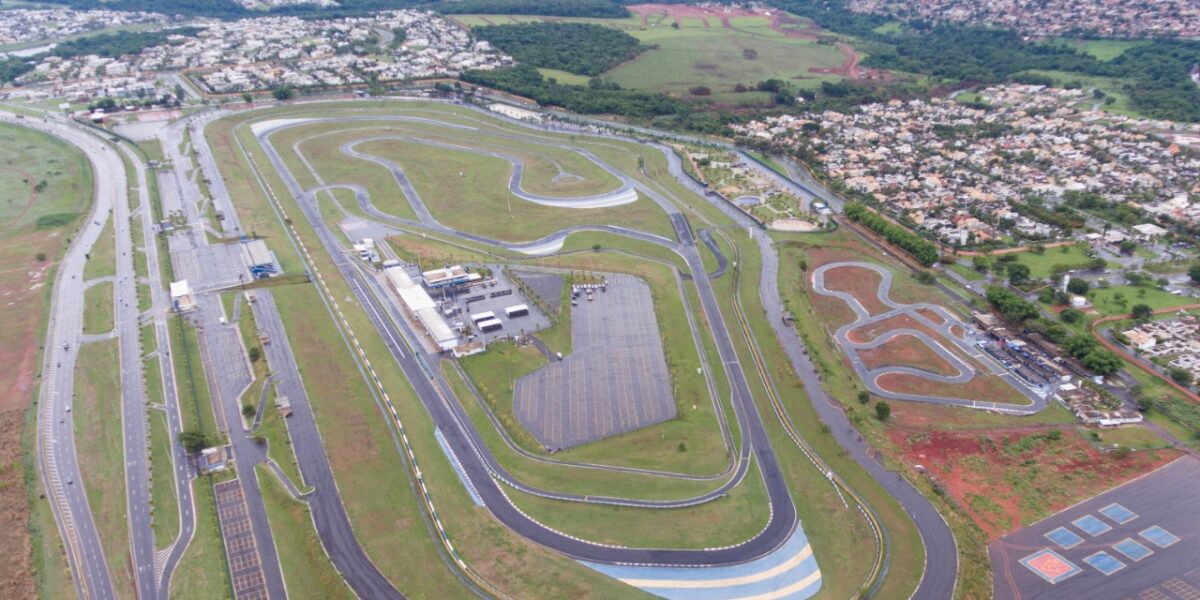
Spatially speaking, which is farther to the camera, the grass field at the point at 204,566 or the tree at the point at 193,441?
the tree at the point at 193,441

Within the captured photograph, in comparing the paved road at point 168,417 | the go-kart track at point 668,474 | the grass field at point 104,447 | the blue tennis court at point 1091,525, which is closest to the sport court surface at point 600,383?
the go-kart track at point 668,474

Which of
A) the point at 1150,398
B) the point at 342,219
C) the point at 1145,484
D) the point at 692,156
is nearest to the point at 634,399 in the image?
the point at 1145,484

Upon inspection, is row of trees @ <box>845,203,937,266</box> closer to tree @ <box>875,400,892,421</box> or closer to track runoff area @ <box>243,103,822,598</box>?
track runoff area @ <box>243,103,822,598</box>

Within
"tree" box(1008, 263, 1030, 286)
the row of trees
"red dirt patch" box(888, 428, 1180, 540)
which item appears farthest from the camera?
the row of trees

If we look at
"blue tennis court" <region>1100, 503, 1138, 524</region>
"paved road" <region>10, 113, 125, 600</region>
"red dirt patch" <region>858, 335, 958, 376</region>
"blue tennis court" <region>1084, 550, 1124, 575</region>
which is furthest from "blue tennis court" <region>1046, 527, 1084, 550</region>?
"paved road" <region>10, 113, 125, 600</region>

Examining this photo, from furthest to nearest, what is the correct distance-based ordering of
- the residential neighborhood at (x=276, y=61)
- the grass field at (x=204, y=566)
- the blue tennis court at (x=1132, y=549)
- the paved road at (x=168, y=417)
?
the residential neighborhood at (x=276, y=61) → the blue tennis court at (x=1132, y=549) → the paved road at (x=168, y=417) → the grass field at (x=204, y=566)

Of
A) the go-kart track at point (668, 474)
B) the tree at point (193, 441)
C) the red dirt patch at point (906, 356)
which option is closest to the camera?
the go-kart track at point (668, 474)

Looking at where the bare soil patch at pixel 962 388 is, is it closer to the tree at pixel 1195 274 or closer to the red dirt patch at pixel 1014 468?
the red dirt patch at pixel 1014 468

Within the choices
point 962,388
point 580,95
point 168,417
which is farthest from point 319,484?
point 580,95
